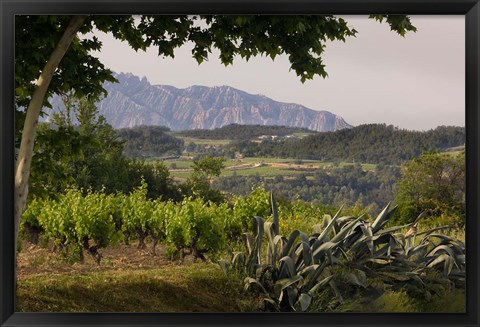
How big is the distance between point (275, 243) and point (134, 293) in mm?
1344

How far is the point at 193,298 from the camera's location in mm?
6168

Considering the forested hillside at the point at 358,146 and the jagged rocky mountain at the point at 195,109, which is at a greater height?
the jagged rocky mountain at the point at 195,109

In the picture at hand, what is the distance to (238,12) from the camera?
494 cm

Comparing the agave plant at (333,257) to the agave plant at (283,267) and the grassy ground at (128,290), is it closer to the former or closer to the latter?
the agave plant at (283,267)

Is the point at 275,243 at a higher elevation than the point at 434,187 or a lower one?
lower

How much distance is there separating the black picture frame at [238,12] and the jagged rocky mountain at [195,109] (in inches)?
61.9

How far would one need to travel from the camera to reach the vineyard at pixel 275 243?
605cm

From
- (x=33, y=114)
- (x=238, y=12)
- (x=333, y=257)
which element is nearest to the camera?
(x=238, y=12)

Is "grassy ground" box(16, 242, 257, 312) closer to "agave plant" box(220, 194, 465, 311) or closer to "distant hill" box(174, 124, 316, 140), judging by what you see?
"agave plant" box(220, 194, 465, 311)

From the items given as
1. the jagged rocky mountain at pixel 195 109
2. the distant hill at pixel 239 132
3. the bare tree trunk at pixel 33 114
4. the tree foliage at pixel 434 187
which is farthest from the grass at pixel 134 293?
the tree foliage at pixel 434 187

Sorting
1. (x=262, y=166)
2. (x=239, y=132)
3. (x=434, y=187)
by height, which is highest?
(x=239, y=132)

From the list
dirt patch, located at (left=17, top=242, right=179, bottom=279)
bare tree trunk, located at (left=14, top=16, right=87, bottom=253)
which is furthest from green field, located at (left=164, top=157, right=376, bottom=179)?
bare tree trunk, located at (left=14, top=16, right=87, bottom=253)

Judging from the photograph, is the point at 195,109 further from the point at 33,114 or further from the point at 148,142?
the point at 33,114

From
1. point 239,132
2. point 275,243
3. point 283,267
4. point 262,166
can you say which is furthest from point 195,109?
point 283,267
